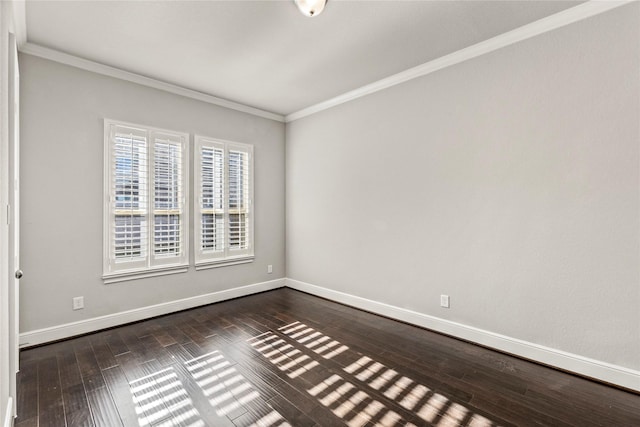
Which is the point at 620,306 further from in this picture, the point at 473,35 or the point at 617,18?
the point at 473,35

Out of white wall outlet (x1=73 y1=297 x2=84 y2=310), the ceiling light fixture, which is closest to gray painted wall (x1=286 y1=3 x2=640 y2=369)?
the ceiling light fixture

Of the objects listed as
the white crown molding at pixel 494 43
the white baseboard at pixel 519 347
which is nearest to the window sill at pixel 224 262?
the white baseboard at pixel 519 347

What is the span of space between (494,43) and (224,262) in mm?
3993

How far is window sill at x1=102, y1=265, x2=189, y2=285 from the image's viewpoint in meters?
3.37

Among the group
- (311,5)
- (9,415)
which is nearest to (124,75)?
(311,5)

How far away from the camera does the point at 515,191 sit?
276cm

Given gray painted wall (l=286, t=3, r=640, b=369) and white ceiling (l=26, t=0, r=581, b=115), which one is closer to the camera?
gray painted wall (l=286, t=3, r=640, b=369)

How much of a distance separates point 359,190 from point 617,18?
268 cm

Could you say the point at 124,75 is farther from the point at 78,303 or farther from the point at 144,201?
the point at 78,303

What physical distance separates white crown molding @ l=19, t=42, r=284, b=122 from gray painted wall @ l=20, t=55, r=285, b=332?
0.06 meters

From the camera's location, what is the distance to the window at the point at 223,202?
163 inches

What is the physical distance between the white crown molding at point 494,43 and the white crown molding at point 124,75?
1488 mm

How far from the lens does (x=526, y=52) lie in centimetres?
268

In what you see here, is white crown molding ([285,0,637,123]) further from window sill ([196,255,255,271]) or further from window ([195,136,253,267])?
window sill ([196,255,255,271])
